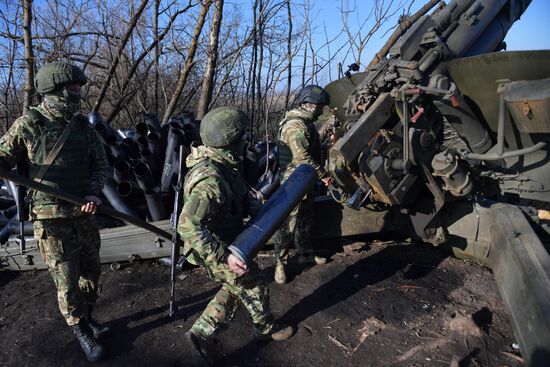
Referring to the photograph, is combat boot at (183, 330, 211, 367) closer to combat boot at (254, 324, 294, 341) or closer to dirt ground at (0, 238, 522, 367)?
dirt ground at (0, 238, 522, 367)

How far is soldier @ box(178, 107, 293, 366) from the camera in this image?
260 centimetres

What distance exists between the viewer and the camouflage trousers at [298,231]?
14.1 ft

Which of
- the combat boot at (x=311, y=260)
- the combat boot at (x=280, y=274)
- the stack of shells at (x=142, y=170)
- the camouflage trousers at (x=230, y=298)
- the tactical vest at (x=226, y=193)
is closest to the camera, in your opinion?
the tactical vest at (x=226, y=193)

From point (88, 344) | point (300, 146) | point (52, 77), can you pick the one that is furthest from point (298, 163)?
point (88, 344)

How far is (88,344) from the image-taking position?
10.4 feet

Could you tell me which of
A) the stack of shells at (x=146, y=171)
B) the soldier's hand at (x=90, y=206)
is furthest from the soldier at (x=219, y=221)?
the stack of shells at (x=146, y=171)

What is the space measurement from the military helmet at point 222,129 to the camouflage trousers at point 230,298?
77cm

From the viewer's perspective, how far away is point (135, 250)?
15.5 ft

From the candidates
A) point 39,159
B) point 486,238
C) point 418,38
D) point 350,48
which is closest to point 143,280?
point 39,159

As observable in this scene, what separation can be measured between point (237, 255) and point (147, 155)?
10.0 feet

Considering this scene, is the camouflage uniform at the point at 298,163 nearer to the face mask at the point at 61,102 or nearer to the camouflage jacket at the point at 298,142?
the camouflage jacket at the point at 298,142

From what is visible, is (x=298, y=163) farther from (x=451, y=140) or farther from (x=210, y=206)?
(x=210, y=206)

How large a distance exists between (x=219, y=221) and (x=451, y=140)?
2.68 metres

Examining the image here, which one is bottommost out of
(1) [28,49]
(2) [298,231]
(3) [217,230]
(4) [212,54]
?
(2) [298,231]
